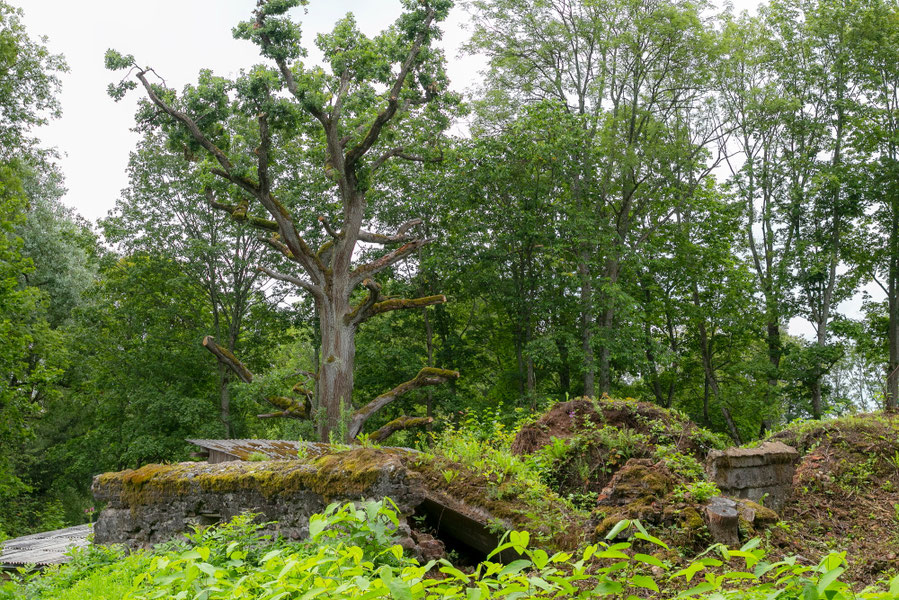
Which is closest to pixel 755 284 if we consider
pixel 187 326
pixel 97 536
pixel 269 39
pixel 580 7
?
pixel 580 7

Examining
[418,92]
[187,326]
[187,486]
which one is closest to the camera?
[187,486]

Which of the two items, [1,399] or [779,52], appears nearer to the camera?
[1,399]

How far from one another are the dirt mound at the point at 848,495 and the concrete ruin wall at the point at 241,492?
330cm

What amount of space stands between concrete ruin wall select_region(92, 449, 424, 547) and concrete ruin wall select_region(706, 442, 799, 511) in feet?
9.74

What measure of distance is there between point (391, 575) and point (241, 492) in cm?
498

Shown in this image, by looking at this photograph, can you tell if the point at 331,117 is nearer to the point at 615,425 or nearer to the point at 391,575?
the point at 615,425

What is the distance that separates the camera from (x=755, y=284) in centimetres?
2528

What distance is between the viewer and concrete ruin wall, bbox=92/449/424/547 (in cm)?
553

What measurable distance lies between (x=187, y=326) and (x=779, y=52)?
974 inches

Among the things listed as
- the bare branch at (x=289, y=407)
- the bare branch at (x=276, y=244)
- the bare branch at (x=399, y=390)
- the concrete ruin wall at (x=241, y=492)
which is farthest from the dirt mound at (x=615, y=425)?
the bare branch at (x=276, y=244)

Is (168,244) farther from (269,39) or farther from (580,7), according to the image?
(580,7)

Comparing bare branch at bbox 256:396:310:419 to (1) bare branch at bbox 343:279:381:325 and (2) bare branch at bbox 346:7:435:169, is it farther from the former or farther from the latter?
(2) bare branch at bbox 346:7:435:169

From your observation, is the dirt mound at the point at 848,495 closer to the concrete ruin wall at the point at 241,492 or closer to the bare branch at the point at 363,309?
the concrete ruin wall at the point at 241,492

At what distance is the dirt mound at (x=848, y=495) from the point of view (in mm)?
5441
